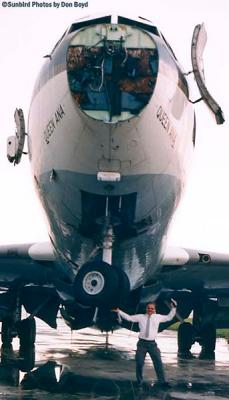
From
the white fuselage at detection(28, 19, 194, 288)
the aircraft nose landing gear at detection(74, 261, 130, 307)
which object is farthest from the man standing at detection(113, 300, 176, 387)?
the white fuselage at detection(28, 19, 194, 288)

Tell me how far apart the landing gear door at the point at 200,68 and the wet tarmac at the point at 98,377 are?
429cm

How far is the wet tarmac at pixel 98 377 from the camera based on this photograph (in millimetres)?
8555

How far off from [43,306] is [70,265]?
10.4 feet

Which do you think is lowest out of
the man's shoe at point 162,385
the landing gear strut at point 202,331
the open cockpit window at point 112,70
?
the landing gear strut at point 202,331

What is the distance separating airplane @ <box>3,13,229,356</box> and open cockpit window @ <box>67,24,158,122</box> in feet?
0.04

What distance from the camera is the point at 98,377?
10.6 m

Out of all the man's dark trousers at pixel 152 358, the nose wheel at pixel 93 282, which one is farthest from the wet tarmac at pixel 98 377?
the nose wheel at pixel 93 282

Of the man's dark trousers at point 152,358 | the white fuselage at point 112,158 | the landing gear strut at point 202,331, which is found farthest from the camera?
the landing gear strut at point 202,331

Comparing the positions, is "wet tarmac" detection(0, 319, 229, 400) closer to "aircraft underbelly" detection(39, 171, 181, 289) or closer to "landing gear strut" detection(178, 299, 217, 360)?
"landing gear strut" detection(178, 299, 217, 360)

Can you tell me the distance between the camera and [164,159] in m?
8.79

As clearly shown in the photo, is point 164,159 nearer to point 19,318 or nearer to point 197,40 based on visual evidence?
point 197,40

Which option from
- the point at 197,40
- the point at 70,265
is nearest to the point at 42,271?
the point at 70,265

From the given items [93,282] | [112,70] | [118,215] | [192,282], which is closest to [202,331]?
[192,282]

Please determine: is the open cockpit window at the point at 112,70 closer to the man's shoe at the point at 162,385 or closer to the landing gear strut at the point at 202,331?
the man's shoe at the point at 162,385
